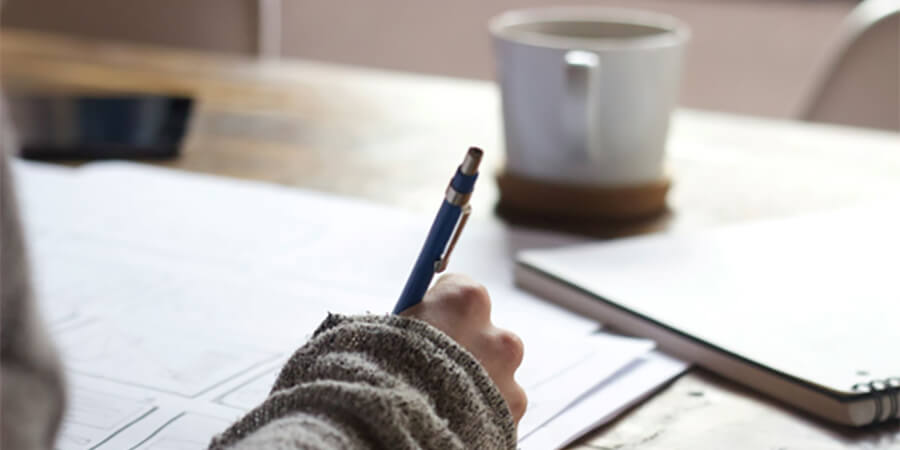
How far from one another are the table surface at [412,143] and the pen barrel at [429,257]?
0.35ft

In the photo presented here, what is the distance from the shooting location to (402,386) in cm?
34

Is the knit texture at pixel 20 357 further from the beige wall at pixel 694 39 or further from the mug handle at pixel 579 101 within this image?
the beige wall at pixel 694 39

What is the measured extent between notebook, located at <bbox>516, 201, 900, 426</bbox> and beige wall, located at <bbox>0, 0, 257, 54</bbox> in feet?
3.10

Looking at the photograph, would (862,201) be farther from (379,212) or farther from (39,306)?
(39,306)

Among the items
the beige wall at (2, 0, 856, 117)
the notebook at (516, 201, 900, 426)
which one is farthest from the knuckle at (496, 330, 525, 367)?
the beige wall at (2, 0, 856, 117)

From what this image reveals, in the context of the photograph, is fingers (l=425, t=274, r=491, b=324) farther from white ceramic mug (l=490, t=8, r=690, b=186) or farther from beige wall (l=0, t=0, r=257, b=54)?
beige wall (l=0, t=0, r=257, b=54)

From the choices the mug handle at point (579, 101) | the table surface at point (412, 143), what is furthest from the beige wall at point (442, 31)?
the mug handle at point (579, 101)

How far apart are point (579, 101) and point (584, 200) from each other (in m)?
0.08

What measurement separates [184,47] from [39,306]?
53.9 inches

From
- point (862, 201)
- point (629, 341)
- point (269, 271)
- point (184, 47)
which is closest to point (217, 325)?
point (269, 271)

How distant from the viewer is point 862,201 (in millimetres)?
786

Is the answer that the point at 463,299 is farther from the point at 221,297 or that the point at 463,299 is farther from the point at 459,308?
the point at 221,297

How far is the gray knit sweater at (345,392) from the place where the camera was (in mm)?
229

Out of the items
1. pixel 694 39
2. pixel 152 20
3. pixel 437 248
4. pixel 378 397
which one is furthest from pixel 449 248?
pixel 694 39
